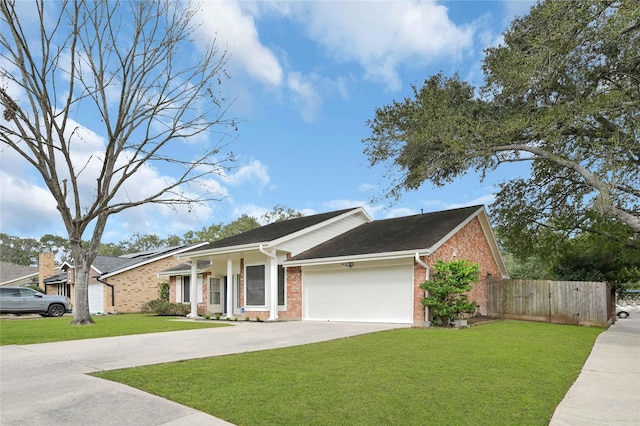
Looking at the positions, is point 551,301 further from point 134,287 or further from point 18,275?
point 18,275

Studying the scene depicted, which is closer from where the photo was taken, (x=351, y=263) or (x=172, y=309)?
(x=351, y=263)

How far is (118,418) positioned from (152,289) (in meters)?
27.3

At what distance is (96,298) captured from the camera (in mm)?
29656

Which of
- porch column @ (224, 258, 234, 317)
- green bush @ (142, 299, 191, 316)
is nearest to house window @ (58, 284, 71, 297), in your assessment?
green bush @ (142, 299, 191, 316)

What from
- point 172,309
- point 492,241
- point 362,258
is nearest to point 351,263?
point 362,258

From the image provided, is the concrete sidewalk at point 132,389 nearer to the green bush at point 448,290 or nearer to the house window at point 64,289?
the green bush at point 448,290

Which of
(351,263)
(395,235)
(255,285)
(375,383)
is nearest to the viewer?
(375,383)

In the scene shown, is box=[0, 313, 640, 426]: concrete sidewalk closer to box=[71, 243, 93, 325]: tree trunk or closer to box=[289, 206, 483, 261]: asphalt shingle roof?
box=[289, 206, 483, 261]: asphalt shingle roof

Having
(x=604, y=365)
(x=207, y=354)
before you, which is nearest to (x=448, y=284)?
(x=604, y=365)

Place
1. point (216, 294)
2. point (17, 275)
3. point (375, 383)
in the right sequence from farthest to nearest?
Answer: point (17, 275)
point (216, 294)
point (375, 383)

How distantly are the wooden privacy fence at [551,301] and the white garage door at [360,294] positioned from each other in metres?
5.47

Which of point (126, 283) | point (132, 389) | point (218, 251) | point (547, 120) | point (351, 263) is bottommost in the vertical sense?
point (126, 283)

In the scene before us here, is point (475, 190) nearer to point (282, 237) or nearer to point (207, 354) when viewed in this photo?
point (282, 237)

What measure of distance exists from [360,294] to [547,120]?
8101 millimetres
